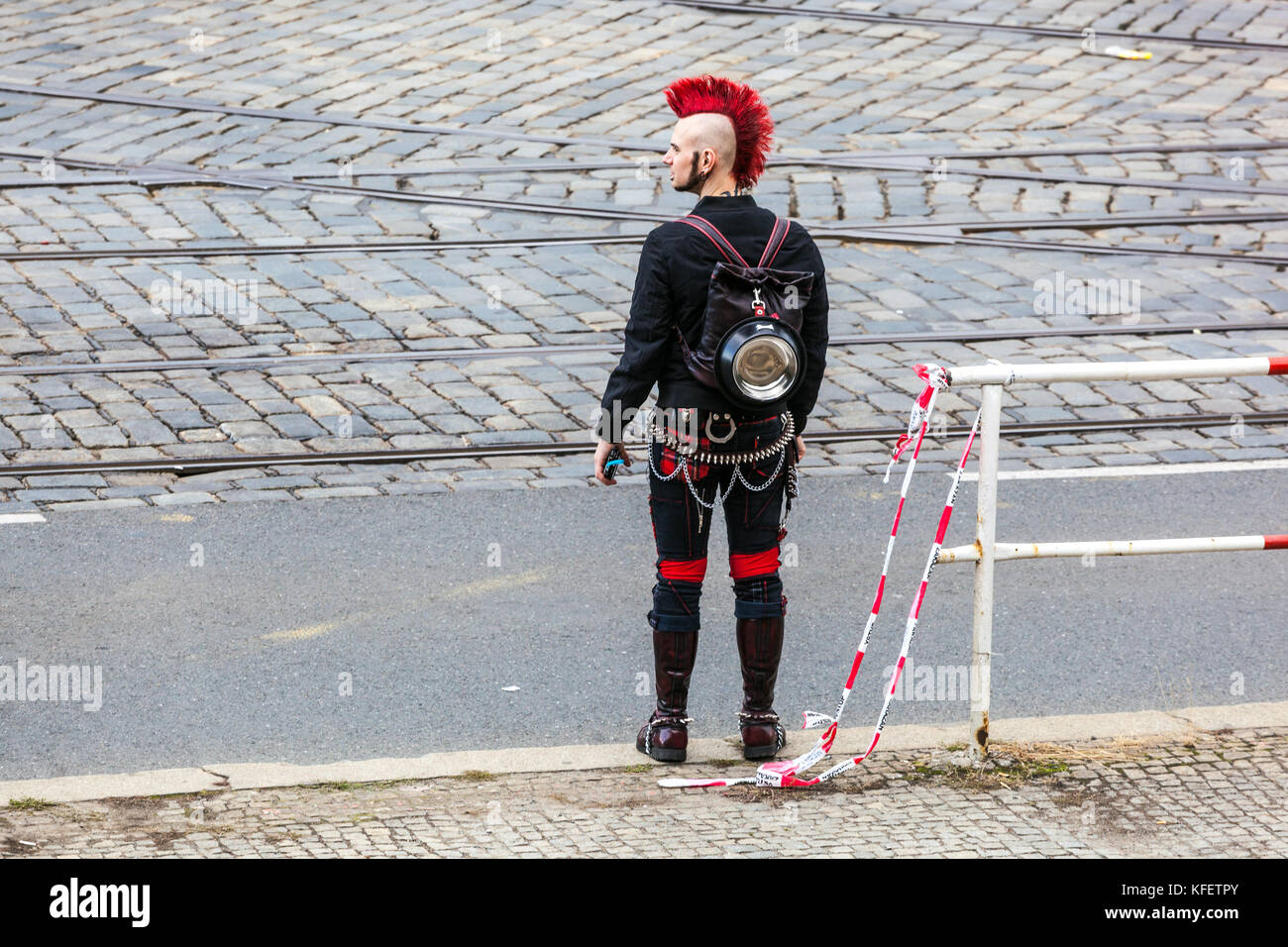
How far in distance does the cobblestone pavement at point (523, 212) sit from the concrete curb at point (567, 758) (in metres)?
2.82

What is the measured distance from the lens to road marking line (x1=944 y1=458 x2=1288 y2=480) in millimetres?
8266

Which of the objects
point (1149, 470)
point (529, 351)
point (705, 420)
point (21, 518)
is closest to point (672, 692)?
point (705, 420)

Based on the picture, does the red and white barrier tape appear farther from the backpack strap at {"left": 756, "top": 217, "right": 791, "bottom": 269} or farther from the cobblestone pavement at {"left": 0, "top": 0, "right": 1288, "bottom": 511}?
the cobblestone pavement at {"left": 0, "top": 0, "right": 1288, "bottom": 511}

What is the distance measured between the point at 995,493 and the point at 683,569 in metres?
1.03

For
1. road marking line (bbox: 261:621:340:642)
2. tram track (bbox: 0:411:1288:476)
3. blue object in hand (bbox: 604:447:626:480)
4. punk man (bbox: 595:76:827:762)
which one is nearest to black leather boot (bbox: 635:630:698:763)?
punk man (bbox: 595:76:827:762)

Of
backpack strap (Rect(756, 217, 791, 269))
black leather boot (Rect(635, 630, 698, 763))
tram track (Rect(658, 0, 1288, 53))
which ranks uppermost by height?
tram track (Rect(658, 0, 1288, 53))

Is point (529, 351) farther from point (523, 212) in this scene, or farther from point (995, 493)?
point (995, 493)

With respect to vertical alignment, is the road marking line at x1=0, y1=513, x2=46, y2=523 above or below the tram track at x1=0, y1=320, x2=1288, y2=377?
below

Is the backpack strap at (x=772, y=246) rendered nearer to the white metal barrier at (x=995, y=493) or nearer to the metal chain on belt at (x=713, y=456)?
the metal chain on belt at (x=713, y=456)

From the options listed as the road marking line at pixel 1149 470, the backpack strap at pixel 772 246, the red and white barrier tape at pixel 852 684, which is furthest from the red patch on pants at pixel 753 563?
the road marking line at pixel 1149 470

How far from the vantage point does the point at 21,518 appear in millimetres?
7570

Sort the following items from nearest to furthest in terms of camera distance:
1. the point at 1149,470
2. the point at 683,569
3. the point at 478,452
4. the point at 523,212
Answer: the point at 683,569 < the point at 1149,470 < the point at 478,452 < the point at 523,212

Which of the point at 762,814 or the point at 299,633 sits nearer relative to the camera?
the point at 762,814

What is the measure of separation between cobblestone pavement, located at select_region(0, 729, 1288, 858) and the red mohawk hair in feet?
6.48
